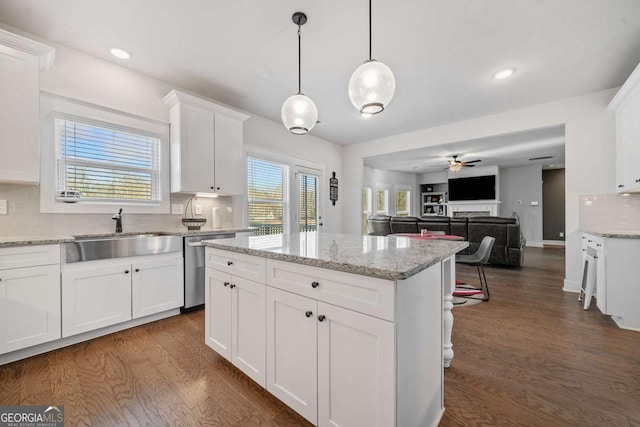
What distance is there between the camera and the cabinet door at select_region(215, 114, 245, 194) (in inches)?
132

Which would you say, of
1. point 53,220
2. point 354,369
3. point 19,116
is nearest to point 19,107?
point 19,116

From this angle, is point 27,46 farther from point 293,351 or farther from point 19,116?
point 293,351

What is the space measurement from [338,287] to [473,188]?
929 cm

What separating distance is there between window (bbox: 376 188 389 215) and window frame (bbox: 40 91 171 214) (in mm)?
6835

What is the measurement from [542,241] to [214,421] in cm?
1005

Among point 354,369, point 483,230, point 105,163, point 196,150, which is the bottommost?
point 354,369

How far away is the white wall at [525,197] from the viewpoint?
27.1ft

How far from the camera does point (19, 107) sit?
2084 mm

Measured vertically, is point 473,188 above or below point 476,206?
above

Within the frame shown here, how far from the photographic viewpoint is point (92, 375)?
180 centimetres

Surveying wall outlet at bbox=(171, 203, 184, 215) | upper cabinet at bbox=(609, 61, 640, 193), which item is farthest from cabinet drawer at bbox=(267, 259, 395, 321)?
upper cabinet at bbox=(609, 61, 640, 193)

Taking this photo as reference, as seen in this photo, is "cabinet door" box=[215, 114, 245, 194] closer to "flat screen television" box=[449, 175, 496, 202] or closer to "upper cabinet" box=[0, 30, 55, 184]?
"upper cabinet" box=[0, 30, 55, 184]

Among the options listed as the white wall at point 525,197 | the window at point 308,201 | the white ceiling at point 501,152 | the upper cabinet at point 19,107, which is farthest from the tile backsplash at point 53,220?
the white wall at point 525,197

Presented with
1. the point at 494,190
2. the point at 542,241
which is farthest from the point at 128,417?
the point at 542,241
